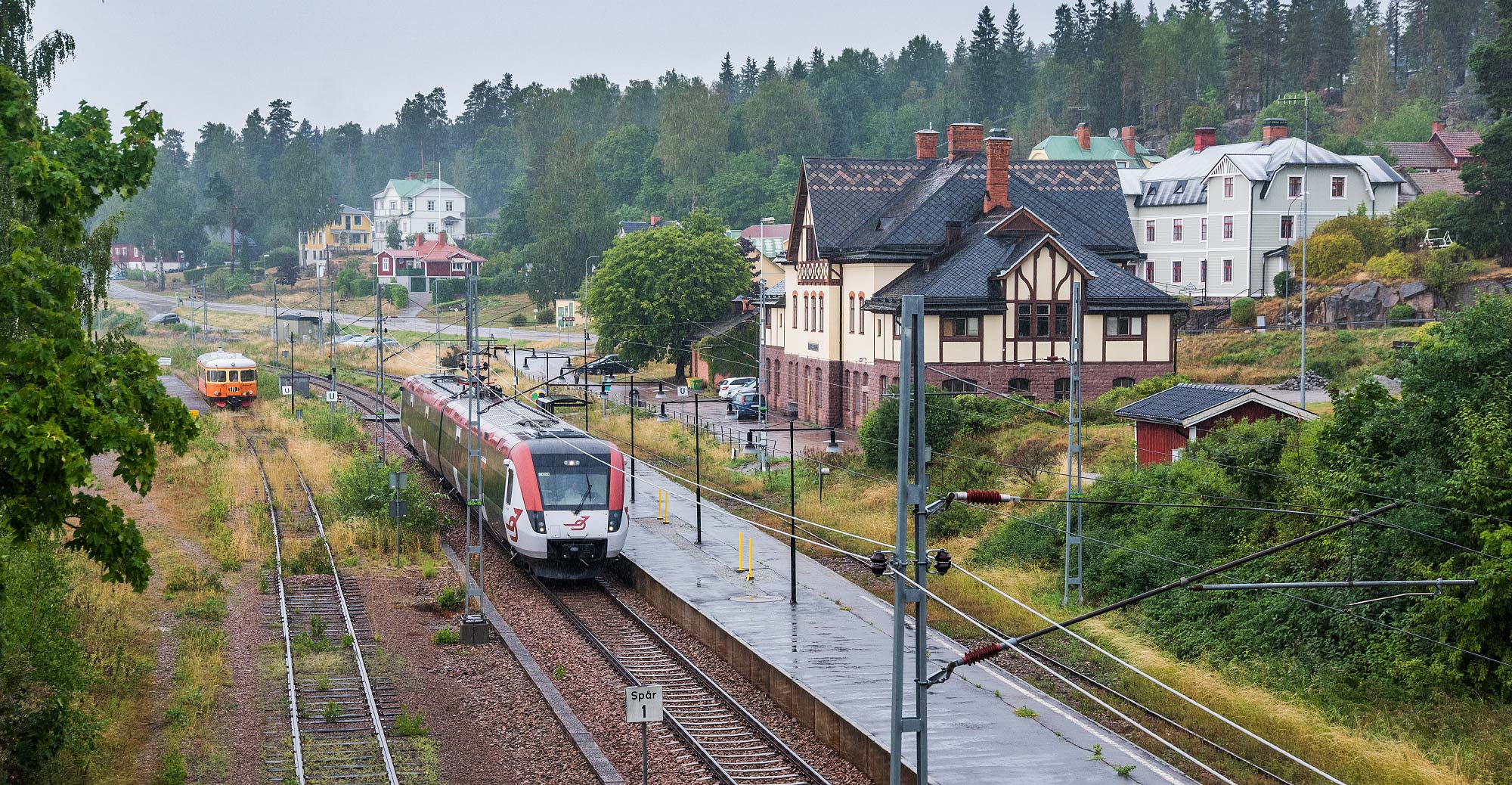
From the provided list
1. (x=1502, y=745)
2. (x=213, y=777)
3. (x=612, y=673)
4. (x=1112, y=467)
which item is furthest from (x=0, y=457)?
(x=1112, y=467)

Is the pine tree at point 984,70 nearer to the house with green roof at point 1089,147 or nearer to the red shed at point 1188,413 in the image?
the house with green roof at point 1089,147

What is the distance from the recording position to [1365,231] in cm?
6569

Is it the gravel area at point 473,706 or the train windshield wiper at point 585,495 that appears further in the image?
the train windshield wiper at point 585,495

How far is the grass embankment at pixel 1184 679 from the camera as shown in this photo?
18.4 metres

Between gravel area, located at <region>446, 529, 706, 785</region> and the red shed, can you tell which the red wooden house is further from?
the red shed

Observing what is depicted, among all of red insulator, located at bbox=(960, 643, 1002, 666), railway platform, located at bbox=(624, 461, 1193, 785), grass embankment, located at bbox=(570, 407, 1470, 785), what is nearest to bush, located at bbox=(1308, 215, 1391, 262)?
grass embankment, located at bbox=(570, 407, 1470, 785)

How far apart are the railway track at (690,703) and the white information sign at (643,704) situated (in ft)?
5.61

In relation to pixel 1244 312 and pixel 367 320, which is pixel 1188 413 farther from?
pixel 367 320

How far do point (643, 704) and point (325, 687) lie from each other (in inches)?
283

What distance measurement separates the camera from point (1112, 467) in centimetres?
3325

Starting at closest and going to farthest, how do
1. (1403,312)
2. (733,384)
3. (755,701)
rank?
(755,701) → (1403,312) → (733,384)

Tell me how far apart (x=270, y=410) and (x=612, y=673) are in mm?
→ 41439

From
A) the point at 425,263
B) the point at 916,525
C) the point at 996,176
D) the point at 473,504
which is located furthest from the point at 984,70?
the point at 916,525

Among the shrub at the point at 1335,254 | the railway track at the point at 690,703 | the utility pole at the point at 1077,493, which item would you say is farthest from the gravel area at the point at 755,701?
the shrub at the point at 1335,254
